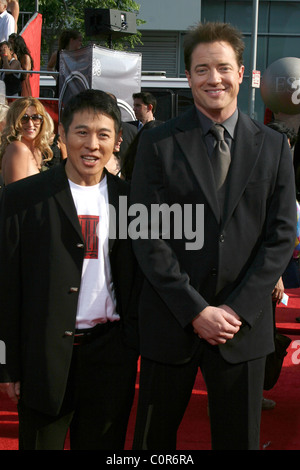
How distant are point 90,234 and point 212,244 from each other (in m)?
0.46

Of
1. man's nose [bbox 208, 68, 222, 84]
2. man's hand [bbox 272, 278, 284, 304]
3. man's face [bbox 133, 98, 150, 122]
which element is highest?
man's face [bbox 133, 98, 150, 122]

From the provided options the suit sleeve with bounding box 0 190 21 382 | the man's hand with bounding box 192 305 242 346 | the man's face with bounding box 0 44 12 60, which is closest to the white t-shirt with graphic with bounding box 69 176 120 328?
the suit sleeve with bounding box 0 190 21 382

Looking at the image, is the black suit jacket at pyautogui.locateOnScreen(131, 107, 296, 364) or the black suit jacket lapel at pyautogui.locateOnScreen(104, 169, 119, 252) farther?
the black suit jacket lapel at pyautogui.locateOnScreen(104, 169, 119, 252)

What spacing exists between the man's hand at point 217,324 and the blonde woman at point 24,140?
2.28m

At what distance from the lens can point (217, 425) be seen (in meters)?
2.47

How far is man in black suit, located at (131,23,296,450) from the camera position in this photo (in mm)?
2418

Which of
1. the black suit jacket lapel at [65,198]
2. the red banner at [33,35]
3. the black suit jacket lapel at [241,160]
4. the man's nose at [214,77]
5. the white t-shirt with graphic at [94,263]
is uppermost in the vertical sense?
the red banner at [33,35]

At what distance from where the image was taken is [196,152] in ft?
8.11

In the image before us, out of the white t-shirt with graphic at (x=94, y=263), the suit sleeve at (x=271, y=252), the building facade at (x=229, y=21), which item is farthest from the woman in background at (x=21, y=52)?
the building facade at (x=229, y=21)

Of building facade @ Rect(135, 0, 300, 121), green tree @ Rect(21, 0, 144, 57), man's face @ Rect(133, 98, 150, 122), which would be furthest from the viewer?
building facade @ Rect(135, 0, 300, 121)

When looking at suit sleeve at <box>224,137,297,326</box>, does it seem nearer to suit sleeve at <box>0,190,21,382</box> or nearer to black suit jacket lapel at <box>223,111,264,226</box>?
black suit jacket lapel at <box>223,111,264,226</box>

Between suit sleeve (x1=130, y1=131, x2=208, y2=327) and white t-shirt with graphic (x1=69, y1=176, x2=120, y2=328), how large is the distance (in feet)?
0.43

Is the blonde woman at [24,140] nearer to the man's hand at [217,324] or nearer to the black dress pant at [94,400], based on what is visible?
the black dress pant at [94,400]

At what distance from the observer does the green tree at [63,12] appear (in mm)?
19906
